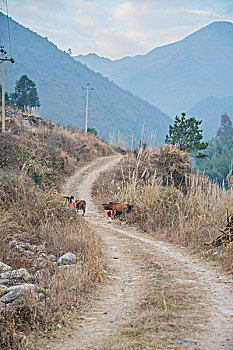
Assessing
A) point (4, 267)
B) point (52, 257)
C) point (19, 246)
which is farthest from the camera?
point (19, 246)

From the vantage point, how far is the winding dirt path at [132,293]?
116 inches

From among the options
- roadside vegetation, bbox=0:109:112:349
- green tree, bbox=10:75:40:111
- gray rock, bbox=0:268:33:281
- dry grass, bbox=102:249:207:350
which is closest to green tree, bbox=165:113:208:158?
roadside vegetation, bbox=0:109:112:349

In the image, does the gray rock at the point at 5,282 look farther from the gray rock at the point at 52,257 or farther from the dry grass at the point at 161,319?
the dry grass at the point at 161,319

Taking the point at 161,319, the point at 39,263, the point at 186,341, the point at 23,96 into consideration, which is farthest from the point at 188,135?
the point at 23,96

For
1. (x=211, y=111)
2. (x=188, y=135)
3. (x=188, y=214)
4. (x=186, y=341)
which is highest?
(x=211, y=111)

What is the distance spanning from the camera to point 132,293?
4.34 m

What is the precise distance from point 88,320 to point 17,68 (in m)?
127

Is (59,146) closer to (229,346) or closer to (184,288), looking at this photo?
(184,288)

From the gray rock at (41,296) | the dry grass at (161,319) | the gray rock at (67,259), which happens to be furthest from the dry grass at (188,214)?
the gray rock at (41,296)

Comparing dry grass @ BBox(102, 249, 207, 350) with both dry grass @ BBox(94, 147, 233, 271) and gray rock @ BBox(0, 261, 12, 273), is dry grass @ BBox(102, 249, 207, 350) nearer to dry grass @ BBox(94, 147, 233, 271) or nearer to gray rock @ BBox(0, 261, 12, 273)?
dry grass @ BBox(94, 147, 233, 271)

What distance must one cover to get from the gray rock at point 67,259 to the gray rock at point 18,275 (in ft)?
2.52

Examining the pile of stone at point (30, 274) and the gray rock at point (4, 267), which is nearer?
the pile of stone at point (30, 274)

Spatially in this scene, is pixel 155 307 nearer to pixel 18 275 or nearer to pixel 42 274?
pixel 42 274

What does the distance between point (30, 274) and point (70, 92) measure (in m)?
119
